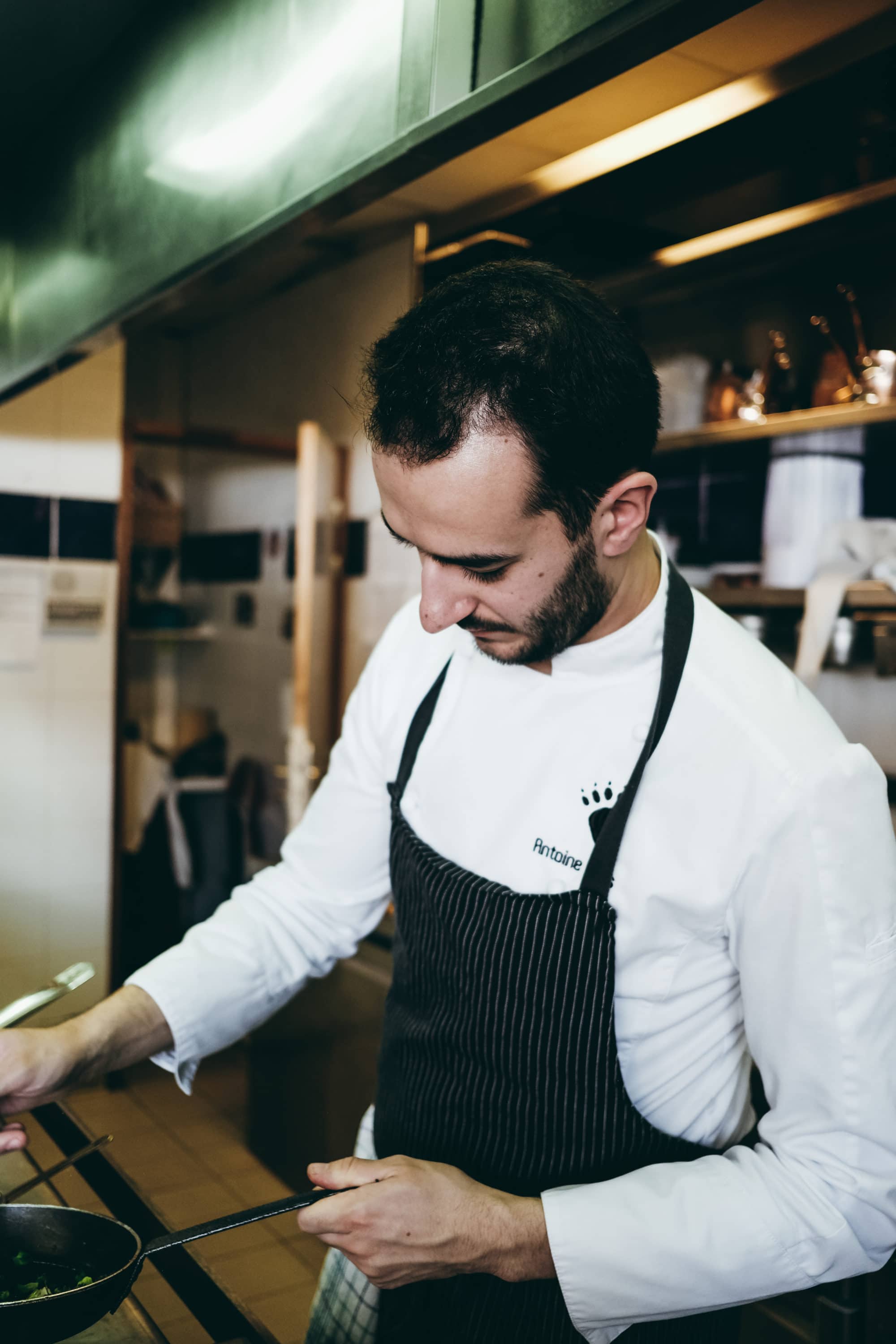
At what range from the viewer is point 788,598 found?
206 cm

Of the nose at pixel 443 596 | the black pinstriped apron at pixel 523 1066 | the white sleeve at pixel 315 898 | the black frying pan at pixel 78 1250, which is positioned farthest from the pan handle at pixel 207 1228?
the nose at pixel 443 596

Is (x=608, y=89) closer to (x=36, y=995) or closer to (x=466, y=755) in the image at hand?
(x=466, y=755)

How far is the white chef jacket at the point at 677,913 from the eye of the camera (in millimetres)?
930

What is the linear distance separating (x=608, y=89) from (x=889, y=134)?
0.92m

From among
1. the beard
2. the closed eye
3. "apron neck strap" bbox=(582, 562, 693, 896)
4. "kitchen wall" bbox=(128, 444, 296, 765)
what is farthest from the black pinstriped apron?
"kitchen wall" bbox=(128, 444, 296, 765)

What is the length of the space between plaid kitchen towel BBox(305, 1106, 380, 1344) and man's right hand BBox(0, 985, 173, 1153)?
297mm

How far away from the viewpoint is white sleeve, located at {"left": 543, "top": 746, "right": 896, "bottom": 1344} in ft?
3.03

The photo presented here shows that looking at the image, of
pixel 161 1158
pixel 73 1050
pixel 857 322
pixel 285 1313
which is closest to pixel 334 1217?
pixel 285 1313

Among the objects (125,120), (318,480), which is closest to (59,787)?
(318,480)

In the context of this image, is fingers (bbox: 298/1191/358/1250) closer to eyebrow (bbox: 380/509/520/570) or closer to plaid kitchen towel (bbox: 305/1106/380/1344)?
plaid kitchen towel (bbox: 305/1106/380/1344)

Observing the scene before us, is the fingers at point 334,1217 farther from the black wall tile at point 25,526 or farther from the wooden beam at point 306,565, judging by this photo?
the black wall tile at point 25,526

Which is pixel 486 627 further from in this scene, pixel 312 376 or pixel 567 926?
pixel 312 376

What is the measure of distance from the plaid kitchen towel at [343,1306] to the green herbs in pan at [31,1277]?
0.38 m

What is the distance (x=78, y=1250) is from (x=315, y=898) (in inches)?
20.6
